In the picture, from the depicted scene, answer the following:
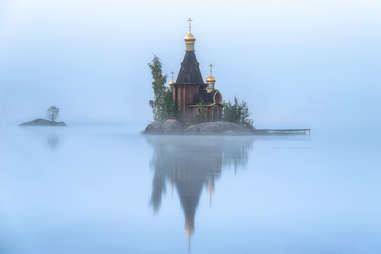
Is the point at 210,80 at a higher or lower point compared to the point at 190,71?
lower

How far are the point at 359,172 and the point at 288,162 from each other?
121 inches

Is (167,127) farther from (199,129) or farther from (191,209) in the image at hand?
(191,209)

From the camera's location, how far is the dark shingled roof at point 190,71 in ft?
137

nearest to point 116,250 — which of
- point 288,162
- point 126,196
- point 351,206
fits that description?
point 126,196

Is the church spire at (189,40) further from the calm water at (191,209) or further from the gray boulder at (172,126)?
the calm water at (191,209)

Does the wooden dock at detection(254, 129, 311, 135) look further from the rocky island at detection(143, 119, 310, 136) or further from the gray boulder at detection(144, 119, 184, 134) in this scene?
the gray boulder at detection(144, 119, 184, 134)

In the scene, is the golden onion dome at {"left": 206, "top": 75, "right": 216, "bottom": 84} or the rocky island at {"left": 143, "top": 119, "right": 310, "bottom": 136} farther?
the golden onion dome at {"left": 206, "top": 75, "right": 216, "bottom": 84}

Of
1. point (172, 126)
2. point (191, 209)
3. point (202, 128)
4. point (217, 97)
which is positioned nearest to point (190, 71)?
point (217, 97)

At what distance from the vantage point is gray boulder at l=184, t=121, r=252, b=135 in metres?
40.2

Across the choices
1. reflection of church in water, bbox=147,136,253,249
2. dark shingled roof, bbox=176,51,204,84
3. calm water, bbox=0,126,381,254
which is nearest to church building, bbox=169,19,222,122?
dark shingled roof, bbox=176,51,204,84

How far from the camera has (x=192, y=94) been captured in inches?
1660

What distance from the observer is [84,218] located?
26.2ft

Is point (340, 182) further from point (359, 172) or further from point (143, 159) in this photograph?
point (143, 159)

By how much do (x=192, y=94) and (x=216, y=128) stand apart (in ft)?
14.1
